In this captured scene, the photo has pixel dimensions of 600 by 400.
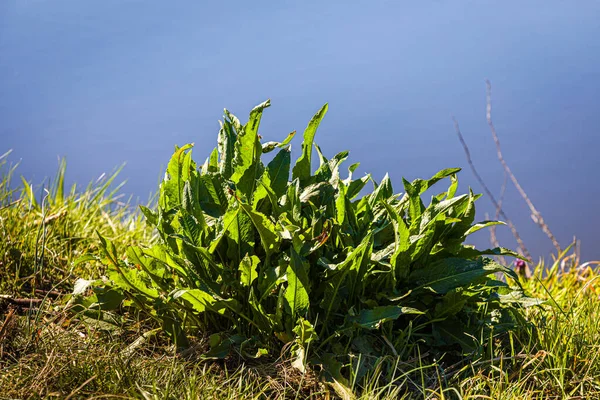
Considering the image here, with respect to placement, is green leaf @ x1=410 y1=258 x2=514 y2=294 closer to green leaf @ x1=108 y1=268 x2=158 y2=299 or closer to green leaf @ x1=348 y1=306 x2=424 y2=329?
green leaf @ x1=348 y1=306 x2=424 y2=329

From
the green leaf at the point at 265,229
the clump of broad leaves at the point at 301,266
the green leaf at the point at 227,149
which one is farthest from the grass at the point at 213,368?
the green leaf at the point at 227,149

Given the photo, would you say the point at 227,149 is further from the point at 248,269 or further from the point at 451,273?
the point at 451,273

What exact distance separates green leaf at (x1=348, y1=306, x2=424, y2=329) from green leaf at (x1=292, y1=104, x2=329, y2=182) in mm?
682

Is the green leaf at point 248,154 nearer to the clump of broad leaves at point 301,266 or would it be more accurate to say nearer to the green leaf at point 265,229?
the clump of broad leaves at point 301,266

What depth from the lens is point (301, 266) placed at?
82.7 inches

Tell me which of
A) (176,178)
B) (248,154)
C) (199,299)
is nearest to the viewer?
(199,299)

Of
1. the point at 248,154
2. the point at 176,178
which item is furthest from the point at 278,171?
the point at 176,178

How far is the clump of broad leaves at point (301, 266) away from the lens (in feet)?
7.25

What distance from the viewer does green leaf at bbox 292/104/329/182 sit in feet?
7.92

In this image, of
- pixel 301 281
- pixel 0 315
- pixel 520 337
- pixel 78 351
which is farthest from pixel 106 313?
pixel 520 337

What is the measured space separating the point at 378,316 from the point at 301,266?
13.6 inches

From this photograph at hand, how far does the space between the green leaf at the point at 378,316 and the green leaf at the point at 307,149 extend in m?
0.68

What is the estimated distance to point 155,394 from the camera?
1907 mm

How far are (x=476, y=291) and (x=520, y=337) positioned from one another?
0.46m
